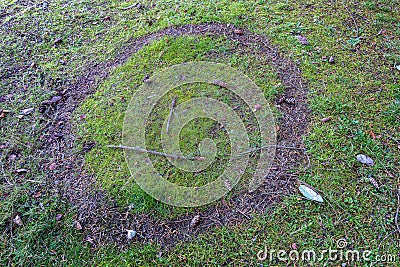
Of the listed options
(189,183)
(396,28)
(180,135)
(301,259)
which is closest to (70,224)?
(189,183)

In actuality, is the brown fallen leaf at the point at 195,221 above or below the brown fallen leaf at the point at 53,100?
below

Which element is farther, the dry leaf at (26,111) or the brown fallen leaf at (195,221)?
the dry leaf at (26,111)

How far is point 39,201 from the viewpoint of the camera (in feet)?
6.59

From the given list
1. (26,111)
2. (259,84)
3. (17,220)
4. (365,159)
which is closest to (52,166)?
(17,220)

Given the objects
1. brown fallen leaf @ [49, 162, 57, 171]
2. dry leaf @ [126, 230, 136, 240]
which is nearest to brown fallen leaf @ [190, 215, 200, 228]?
dry leaf @ [126, 230, 136, 240]

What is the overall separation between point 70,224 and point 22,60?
6.00 ft

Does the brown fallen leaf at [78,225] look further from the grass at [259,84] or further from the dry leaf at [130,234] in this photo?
the dry leaf at [130,234]

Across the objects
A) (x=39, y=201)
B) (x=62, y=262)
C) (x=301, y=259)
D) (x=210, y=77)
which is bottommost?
(x=301, y=259)

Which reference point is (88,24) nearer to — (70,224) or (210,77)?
(210,77)

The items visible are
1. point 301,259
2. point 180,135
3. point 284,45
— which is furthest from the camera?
point 284,45

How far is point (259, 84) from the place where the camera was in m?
2.50

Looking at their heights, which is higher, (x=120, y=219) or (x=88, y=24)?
(x=88, y=24)

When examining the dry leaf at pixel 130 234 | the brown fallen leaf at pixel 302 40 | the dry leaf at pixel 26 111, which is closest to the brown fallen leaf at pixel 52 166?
the dry leaf at pixel 26 111

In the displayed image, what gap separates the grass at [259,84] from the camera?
1.79m
